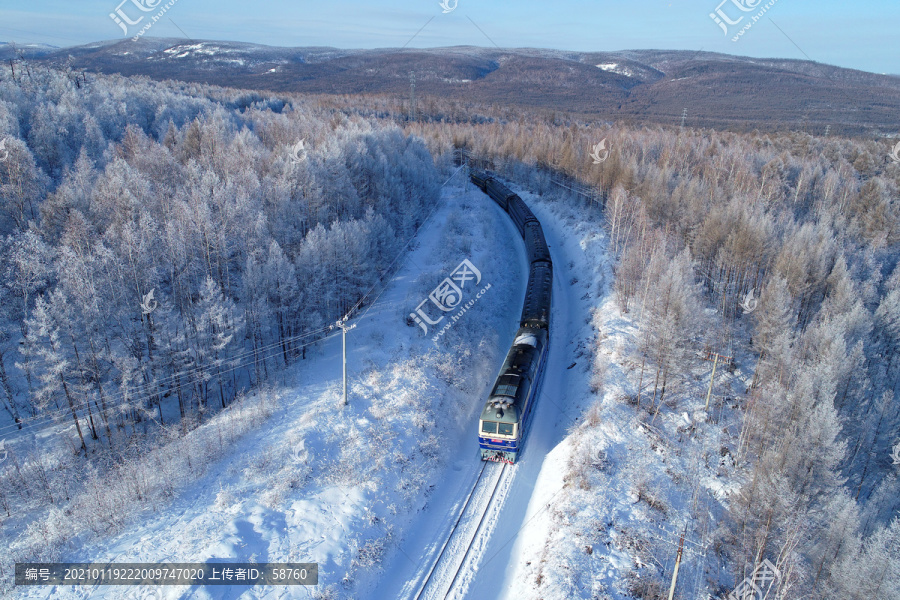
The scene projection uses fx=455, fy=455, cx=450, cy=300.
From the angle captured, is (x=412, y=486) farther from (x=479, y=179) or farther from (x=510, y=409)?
(x=479, y=179)

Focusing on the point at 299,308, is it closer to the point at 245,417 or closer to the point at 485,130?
the point at 245,417

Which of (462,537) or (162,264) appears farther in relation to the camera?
(162,264)

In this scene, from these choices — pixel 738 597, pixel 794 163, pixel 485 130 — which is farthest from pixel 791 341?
pixel 485 130
